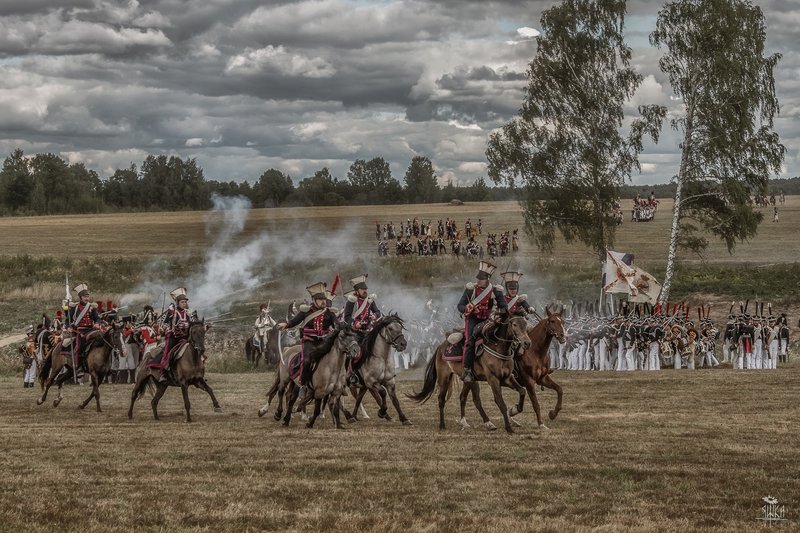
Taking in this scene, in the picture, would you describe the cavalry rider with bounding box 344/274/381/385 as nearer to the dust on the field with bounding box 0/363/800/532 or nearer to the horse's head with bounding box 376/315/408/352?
the horse's head with bounding box 376/315/408/352

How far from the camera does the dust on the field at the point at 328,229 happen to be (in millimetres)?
61844

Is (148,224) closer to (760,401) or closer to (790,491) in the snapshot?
(760,401)

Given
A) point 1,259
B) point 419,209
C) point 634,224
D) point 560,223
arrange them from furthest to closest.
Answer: point 419,209
point 634,224
point 1,259
point 560,223

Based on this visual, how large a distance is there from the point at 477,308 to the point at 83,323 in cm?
1007

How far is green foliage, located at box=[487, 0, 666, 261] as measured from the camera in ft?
141

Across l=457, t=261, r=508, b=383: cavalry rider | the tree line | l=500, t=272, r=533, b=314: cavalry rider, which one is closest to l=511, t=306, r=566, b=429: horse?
l=500, t=272, r=533, b=314: cavalry rider

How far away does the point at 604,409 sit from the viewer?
20766mm

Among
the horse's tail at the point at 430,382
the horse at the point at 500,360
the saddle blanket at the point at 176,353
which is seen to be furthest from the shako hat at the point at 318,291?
the saddle blanket at the point at 176,353

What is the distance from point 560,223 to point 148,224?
180ft

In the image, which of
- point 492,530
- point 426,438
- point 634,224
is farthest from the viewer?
point 634,224

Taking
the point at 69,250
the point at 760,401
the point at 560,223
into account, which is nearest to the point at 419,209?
the point at 69,250

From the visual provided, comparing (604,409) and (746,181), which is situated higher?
(746,181)

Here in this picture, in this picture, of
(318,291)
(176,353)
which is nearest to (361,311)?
(318,291)

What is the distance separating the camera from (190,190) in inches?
4321
